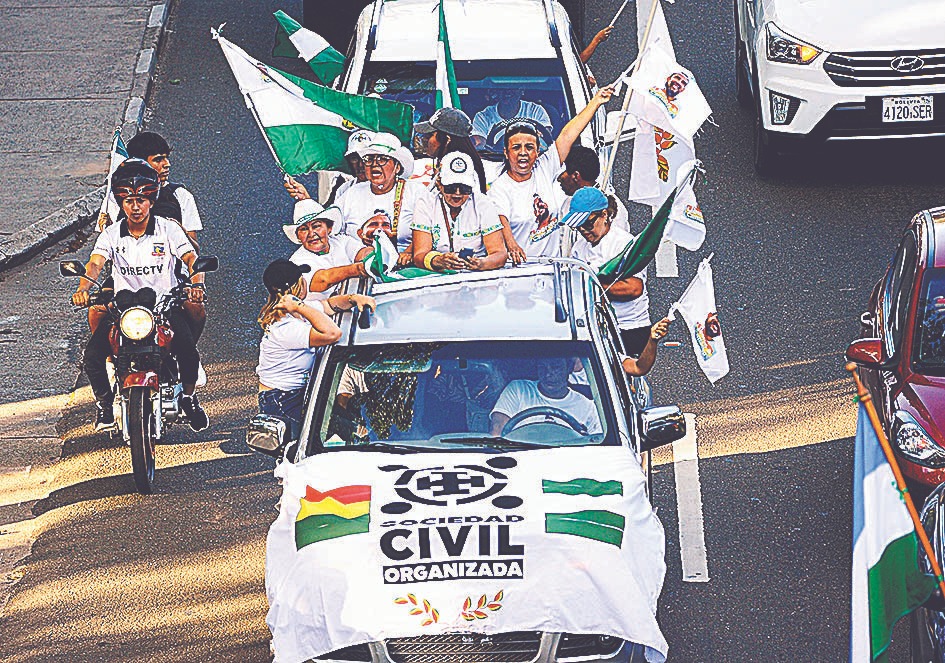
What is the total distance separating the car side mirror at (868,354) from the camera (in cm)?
894

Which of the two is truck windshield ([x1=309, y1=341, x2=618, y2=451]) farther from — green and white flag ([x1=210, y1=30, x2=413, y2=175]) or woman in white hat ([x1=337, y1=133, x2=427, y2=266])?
green and white flag ([x1=210, y1=30, x2=413, y2=175])

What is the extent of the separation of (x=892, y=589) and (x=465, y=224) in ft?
14.5

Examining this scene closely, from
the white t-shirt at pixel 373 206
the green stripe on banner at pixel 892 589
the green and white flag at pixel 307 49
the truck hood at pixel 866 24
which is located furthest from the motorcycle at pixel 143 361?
the truck hood at pixel 866 24

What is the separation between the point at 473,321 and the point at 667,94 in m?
3.49

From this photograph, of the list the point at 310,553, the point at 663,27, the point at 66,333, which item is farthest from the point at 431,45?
the point at 310,553

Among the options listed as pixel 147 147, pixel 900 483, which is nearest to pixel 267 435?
pixel 900 483

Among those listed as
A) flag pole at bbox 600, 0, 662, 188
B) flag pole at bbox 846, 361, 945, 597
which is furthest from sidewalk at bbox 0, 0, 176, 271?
flag pole at bbox 846, 361, 945, 597

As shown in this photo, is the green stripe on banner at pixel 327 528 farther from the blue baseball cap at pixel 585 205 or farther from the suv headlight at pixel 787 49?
the suv headlight at pixel 787 49

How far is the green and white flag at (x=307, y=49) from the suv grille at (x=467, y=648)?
7498 millimetres

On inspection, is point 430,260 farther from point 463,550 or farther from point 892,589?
point 892,589

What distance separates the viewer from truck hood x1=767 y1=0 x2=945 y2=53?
13.8 m

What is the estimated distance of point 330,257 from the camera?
9516mm

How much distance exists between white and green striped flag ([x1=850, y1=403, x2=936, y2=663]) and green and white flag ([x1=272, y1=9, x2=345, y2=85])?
8.04 m

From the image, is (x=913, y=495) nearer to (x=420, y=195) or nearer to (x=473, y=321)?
(x=473, y=321)
